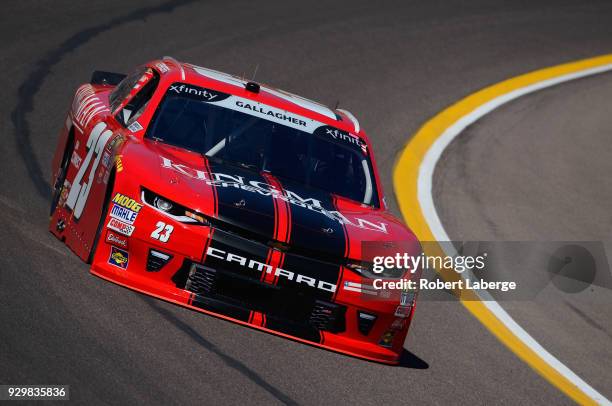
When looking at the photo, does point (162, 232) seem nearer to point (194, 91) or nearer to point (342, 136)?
point (194, 91)

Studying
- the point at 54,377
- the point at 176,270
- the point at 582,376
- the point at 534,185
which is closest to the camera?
the point at 54,377

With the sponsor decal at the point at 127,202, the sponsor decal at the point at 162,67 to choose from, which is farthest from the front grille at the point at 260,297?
the sponsor decal at the point at 162,67

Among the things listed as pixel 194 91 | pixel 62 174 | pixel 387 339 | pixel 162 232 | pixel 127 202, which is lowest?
pixel 387 339

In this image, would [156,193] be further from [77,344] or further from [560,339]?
[560,339]

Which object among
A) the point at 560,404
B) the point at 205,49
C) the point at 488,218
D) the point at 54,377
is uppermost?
the point at 205,49

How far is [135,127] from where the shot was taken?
764 cm

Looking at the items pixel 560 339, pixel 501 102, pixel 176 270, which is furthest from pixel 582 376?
pixel 501 102

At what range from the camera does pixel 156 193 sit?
648 cm

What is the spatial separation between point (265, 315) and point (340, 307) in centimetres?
46

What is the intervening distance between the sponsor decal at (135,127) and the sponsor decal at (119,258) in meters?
1.36

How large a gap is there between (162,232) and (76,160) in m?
2.02

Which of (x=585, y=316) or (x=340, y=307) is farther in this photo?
(x=585, y=316)
